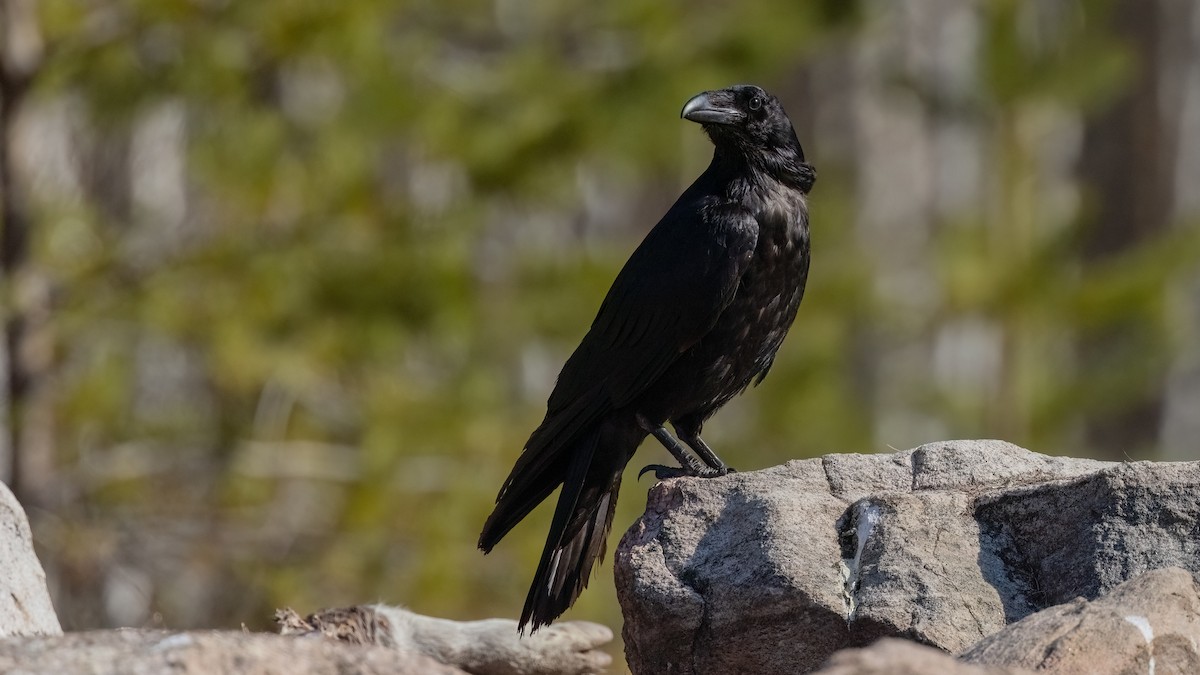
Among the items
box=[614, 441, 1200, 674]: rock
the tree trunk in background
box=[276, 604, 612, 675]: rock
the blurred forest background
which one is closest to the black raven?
box=[276, 604, 612, 675]: rock

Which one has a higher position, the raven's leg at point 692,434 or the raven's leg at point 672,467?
the raven's leg at point 692,434

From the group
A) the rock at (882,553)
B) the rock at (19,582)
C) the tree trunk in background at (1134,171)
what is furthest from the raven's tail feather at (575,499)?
the tree trunk in background at (1134,171)

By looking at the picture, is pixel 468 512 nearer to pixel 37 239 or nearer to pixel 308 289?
pixel 308 289

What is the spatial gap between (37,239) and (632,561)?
6.77 metres

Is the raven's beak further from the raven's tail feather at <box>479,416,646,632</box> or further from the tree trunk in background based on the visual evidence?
the tree trunk in background

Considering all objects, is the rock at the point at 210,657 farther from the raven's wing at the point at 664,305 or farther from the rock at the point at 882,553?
the raven's wing at the point at 664,305

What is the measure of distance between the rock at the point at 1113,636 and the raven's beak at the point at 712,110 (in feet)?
9.07

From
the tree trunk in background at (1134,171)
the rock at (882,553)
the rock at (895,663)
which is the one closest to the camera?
the rock at (895,663)

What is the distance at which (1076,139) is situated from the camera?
29.4 m

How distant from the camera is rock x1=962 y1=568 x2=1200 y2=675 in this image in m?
3.51

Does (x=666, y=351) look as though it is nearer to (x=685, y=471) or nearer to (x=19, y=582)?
(x=685, y=471)

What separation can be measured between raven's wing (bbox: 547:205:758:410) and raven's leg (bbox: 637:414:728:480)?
158 millimetres

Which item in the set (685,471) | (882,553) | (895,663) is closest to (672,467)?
(685,471)

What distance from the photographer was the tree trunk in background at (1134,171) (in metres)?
24.4
